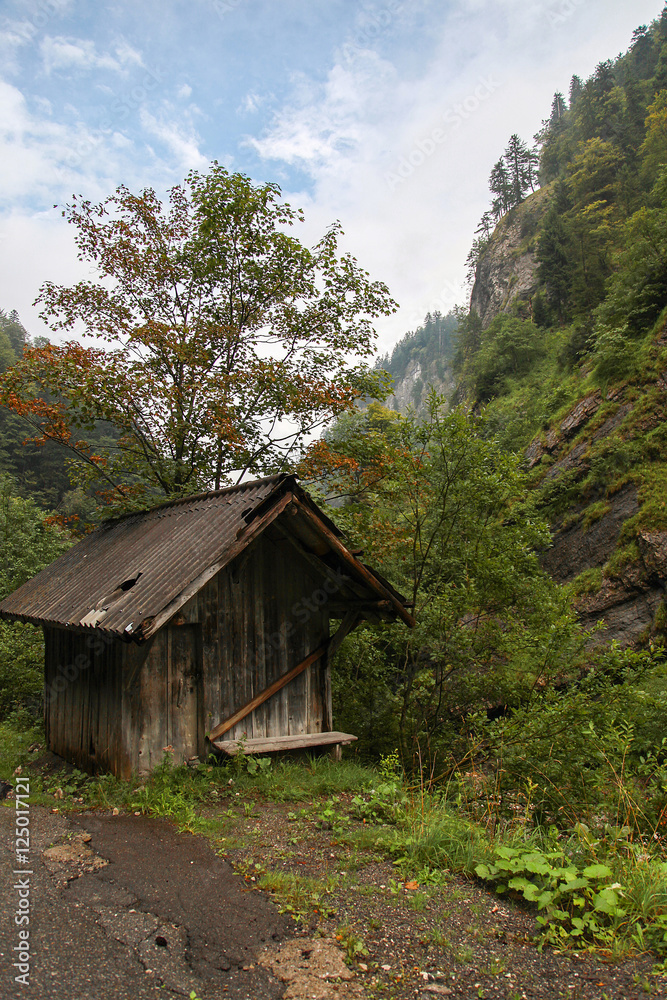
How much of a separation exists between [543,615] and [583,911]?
217 inches

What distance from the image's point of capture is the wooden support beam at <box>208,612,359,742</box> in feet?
23.1

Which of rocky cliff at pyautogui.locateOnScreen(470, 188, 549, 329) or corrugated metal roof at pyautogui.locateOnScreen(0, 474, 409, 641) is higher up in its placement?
rocky cliff at pyautogui.locateOnScreen(470, 188, 549, 329)

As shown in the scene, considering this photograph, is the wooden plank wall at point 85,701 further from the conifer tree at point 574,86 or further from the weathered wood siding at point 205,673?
the conifer tree at point 574,86

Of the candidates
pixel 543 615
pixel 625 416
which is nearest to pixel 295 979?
pixel 543 615

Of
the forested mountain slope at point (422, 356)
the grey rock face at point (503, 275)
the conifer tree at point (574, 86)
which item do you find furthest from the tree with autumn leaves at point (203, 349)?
the forested mountain slope at point (422, 356)

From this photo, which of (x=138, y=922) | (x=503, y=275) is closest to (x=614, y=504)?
(x=138, y=922)

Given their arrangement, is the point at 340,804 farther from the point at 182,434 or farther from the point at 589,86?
the point at 589,86

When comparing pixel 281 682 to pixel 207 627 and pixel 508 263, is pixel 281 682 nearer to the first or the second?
pixel 207 627

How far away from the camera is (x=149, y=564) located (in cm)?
737

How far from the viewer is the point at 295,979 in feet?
10.2

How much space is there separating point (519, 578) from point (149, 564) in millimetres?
5509

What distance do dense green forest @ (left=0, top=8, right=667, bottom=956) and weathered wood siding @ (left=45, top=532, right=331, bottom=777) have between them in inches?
86.2

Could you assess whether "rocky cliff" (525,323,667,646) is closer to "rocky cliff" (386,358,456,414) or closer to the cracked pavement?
the cracked pavement

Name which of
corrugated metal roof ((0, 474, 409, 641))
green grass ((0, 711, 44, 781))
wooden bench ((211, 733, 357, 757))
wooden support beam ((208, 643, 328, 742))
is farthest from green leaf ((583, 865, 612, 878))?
green grass ((0, 711, 44, 781))
